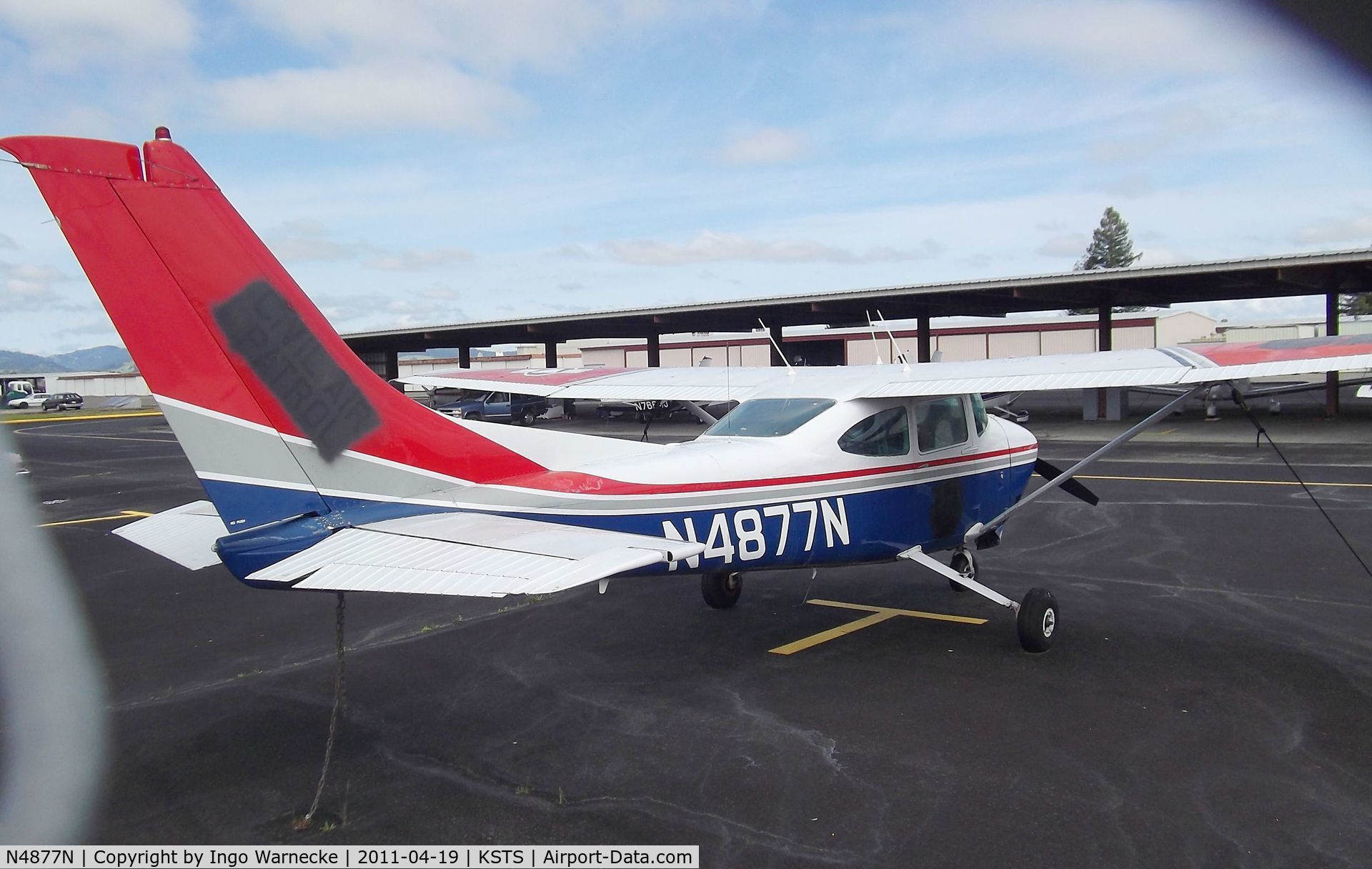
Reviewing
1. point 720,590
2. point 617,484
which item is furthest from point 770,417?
point 720,590

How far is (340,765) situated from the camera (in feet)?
17.8

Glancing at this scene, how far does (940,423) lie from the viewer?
26.6 feet

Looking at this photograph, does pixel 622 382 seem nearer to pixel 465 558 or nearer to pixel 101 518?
pixel 465 558

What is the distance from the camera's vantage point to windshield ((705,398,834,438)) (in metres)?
7.36

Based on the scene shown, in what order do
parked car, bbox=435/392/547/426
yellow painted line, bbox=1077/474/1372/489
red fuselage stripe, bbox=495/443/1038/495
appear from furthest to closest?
1. parked car, bbox=435/392/547/426
2. yellow painted line, bbox=1077/474/1372/489
3. red fuselage stripe, bbox=495/443/1038/495

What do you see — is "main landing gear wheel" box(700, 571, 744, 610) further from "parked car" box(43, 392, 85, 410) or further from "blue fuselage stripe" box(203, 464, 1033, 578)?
"parked car" box(43, 392, 85, 410)

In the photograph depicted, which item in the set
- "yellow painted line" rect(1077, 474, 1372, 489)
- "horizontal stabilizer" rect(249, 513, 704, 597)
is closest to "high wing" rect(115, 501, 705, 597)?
"horizontal stabilizer" rect(249, 513, 704, 597)

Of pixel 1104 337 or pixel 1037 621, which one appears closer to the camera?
pixel 1037 621

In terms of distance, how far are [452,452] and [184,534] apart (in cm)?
181

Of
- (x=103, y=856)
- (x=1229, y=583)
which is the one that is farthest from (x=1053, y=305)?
(x=103, y=856)

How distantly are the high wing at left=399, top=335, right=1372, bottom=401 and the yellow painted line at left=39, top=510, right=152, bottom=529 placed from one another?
1002cm

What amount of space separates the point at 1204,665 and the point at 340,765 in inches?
257

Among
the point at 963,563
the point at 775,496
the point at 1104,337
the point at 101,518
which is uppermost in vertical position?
the point at 1104,337

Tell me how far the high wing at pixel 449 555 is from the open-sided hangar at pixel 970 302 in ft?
84.8
